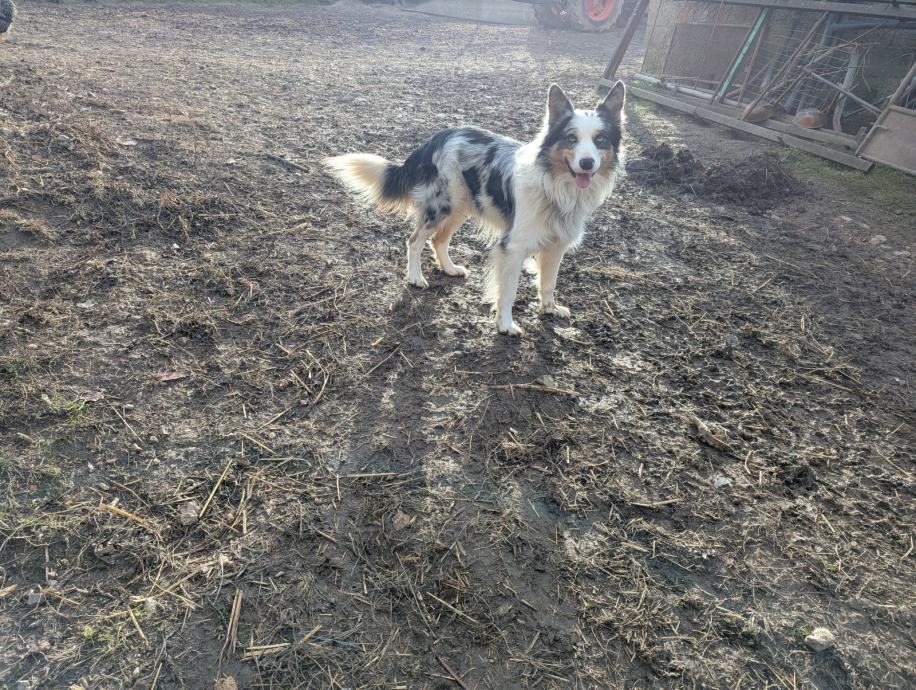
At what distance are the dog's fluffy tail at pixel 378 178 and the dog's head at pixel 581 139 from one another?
134 centimetres

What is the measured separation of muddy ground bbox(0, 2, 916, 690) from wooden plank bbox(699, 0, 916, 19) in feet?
10.7

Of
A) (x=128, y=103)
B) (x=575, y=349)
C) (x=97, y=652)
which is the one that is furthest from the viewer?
(x=128, y=103)

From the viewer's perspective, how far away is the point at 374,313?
4.14 m

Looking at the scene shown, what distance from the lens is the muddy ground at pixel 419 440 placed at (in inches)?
86.1

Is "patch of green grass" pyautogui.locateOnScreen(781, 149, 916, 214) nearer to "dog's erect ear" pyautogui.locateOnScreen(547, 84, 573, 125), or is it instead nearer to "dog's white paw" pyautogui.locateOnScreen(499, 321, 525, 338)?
"dog's erect ear" pyautogui.locateOnScreen(547, 84, 573, 125)

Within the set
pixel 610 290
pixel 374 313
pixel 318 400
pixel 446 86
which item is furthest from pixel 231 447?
pixel 446 86

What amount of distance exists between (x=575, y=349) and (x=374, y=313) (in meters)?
1.75

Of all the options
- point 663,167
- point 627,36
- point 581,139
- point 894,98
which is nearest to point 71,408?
point 581,139

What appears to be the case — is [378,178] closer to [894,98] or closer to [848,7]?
[894,98]

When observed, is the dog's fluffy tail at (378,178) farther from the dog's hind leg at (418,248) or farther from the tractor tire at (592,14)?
the tractor tire at (592,14)

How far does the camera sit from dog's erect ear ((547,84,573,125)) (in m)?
3.52

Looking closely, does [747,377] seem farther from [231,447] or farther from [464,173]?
[231,447]

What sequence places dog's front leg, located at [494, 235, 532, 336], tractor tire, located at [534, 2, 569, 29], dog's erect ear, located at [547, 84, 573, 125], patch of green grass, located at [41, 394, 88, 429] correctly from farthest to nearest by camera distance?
tractor tire, located at [534, 2, 569, 29], dog's front leg, located at [494, 235, 532, 336], dog's erect ear, located at [547, 84, 573, 125], patch of green grass, located at [41, 394, 88, 429]

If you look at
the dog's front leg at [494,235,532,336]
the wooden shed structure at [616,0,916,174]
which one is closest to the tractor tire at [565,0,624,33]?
the wooden shed structure at [616,0,916,174]
